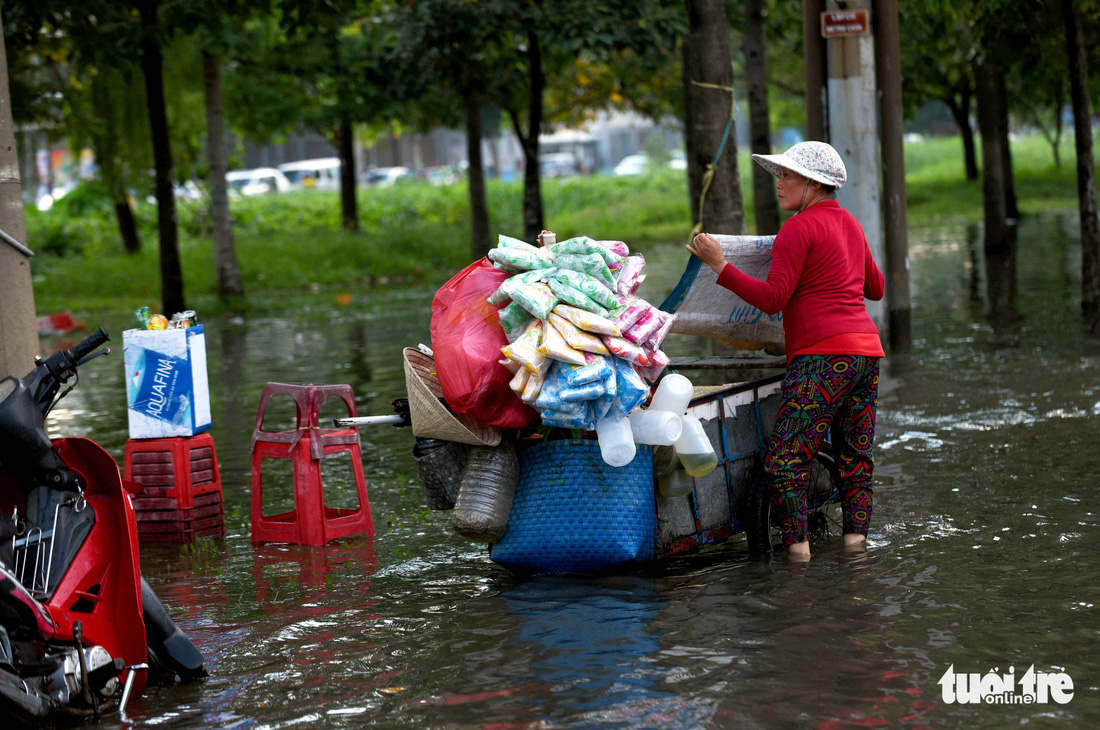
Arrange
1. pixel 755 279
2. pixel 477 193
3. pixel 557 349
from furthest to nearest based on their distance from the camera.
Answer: pixel 477 193 → pixel 755 279 → pixel 557 349

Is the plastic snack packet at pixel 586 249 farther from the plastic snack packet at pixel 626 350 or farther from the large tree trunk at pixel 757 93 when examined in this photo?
the large tree trunk at pixel 757 93

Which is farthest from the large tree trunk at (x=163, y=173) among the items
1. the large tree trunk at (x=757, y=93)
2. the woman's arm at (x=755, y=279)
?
the woman's arm at (x=755, y=279)

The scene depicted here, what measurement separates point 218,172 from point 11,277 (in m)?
13.4

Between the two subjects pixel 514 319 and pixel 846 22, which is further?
pixel 846 22

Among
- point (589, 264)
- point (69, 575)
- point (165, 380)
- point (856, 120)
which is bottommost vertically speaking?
point (69, 575)

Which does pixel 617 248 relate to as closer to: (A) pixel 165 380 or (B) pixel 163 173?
(A) pixel 165 380

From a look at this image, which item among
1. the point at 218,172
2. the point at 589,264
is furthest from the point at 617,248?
the point at 218,172

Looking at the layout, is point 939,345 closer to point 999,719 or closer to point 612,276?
point 612,276

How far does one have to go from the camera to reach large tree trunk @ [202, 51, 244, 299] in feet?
61.9

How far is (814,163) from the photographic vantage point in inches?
216

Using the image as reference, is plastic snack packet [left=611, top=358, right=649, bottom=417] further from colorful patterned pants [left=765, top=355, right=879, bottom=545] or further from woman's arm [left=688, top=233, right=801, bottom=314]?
colorful patterned pants [left=765, top=355, right=879, bottom=545]

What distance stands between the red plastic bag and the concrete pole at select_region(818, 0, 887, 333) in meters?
5.48

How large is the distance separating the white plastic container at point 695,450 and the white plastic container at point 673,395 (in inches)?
3.1

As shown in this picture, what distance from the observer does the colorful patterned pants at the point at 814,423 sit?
541 cm
